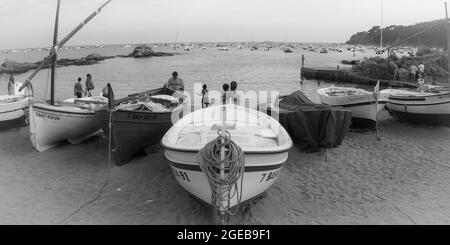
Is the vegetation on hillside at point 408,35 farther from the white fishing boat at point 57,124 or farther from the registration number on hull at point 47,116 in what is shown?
the registration number on hull at point 47,116

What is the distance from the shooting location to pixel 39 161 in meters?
10.5

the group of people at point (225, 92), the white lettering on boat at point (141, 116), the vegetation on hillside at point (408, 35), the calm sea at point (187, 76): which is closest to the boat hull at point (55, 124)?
the calm sea at point (187, 76)

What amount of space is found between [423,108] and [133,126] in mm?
10162

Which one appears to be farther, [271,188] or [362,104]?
[362,104]

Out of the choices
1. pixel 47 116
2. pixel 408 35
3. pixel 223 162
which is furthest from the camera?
pixel 408 35

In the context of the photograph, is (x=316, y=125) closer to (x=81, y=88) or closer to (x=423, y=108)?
(x=423, y=108)

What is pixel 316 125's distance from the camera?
1038cm

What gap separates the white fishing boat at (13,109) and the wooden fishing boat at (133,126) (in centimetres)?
541

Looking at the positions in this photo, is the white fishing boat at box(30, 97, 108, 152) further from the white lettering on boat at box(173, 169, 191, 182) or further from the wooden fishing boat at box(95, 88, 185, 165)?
the white lettering on boat at box(173, 169, 191, 182)

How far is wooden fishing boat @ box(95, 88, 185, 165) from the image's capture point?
925 centimetres

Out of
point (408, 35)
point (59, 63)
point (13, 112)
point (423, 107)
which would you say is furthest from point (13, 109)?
point (408, 35)

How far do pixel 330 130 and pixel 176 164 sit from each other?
206 inches

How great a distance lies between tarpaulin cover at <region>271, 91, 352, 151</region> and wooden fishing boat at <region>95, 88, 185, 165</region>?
11.6ft
